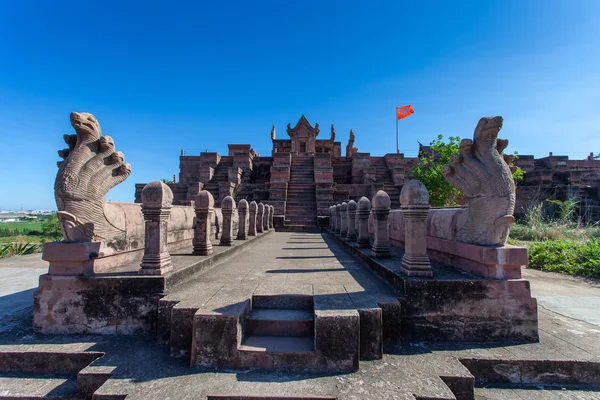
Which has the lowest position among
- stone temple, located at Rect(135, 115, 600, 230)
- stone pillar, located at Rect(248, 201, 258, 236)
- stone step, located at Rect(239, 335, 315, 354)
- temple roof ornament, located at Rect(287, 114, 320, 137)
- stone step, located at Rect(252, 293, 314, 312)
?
stone step, located at Rect(239, 335, 315, 354)

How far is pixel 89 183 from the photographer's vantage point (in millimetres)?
3537

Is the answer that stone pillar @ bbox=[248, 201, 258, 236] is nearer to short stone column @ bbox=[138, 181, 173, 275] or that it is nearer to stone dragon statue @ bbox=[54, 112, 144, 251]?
stone dragon statue @ bbox=[54, 112, 144, 251]

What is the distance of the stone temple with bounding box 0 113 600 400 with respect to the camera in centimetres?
240

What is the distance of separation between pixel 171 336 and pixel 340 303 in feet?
5.58

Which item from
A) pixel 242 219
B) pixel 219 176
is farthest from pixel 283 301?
pixel 219 176

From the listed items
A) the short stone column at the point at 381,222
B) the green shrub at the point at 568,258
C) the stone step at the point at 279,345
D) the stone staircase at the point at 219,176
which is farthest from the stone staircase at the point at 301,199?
the stone step at the point at 279,345

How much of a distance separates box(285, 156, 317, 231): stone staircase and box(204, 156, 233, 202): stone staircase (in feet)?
16.9

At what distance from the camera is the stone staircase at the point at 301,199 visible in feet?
49.5

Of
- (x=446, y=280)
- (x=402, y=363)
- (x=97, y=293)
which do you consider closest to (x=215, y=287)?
(x=97, y=293)

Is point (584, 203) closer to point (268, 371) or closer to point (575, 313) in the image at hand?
point (575, 313)

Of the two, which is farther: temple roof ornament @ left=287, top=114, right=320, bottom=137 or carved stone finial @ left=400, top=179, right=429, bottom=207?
temple roof ornament @ left=287, top=114, right=320, bottom=137

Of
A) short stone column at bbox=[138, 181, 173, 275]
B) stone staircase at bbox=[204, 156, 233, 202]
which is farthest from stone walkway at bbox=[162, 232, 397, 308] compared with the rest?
stone staircase at bbox=[204, 156, 233, 202]

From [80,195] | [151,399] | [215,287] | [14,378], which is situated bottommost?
[14,378]

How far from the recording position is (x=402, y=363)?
103 inches
